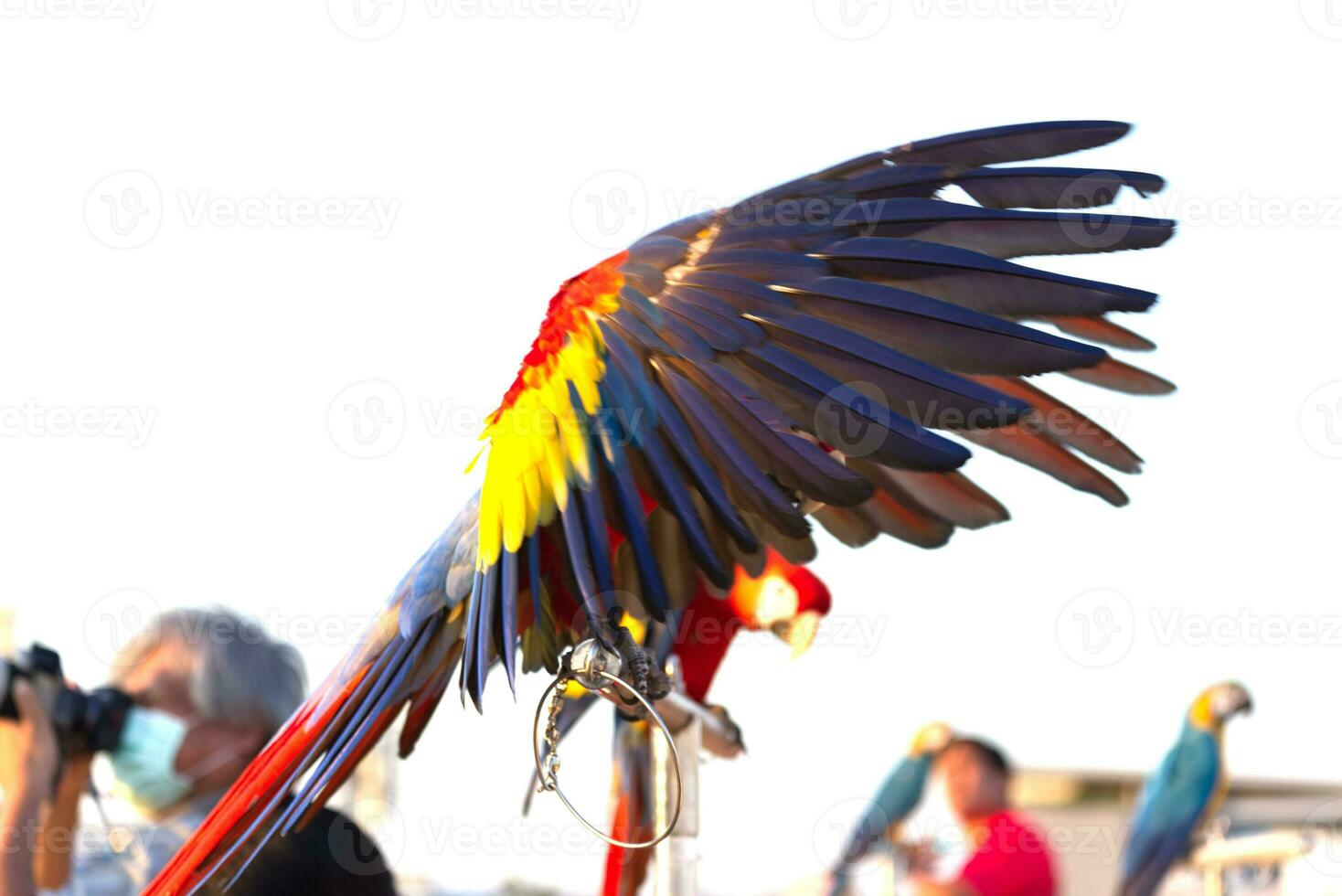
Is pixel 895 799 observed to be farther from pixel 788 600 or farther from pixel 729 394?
pixel 729 394

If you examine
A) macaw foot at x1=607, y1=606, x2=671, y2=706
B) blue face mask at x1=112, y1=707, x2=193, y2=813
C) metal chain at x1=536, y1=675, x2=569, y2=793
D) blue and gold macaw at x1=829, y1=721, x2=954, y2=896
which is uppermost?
macaw foot at x1=607, y1=606, x2=671, y2=706

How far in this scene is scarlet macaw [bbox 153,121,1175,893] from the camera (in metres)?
1.61

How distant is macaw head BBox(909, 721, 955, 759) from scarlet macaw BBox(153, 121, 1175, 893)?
3.60 m

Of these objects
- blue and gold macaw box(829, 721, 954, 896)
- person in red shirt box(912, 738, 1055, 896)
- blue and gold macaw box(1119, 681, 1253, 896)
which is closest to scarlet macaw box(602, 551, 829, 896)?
person in red shirt box(912, 738, 1055, 896)

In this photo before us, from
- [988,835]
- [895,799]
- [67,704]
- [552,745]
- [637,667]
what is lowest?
[895,799]

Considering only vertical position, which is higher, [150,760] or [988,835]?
A: [150,760]

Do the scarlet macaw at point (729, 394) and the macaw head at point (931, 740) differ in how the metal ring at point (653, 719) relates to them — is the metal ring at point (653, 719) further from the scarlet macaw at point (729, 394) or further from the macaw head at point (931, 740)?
the macaw head at point (931, 740)

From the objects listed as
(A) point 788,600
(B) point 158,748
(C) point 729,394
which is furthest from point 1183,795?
(C) point 729,394

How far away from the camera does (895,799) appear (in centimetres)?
549

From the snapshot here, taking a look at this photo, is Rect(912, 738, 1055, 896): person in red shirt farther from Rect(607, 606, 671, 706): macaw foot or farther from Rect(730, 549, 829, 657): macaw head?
Rect(607, 606, 671, 706): macaw foot

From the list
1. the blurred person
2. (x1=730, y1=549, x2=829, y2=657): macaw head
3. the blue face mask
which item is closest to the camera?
(x1=730, y1=549, x2=829, y2=657): macaw head

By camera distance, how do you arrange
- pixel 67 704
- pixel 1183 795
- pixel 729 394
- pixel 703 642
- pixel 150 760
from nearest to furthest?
pixel 729 394, pixel 703 642, pixel 67 704, pixel 150 760, pixel 1183 795

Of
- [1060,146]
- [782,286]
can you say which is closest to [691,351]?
[782,286]

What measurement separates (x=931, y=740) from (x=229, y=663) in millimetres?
3113
